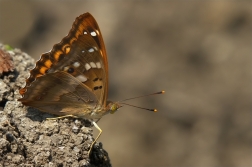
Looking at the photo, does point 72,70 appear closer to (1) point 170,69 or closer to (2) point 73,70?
(2) point 73,70

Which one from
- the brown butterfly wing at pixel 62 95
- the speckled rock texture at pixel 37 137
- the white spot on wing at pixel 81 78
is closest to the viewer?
the speckled rock texture at pixel 37 137

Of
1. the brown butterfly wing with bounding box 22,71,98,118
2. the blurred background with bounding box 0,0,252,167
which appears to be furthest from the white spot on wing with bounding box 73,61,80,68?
the blurred background with bounding box 0,0,252,167

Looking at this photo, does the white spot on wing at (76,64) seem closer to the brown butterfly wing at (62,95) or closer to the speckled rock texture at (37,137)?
the brown butterfly wing at (62,95)

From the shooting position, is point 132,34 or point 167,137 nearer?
point 167,137

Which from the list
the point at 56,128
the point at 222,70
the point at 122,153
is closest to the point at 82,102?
the point at 56,128

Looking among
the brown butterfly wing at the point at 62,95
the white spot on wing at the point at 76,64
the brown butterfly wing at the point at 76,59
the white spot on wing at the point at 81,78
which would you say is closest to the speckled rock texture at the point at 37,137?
the brown butterfly wing at the point at 62,95

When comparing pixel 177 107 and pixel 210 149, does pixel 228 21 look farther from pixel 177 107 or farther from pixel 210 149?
pixel 210 149

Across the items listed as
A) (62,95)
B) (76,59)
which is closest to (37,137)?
(62,95)
